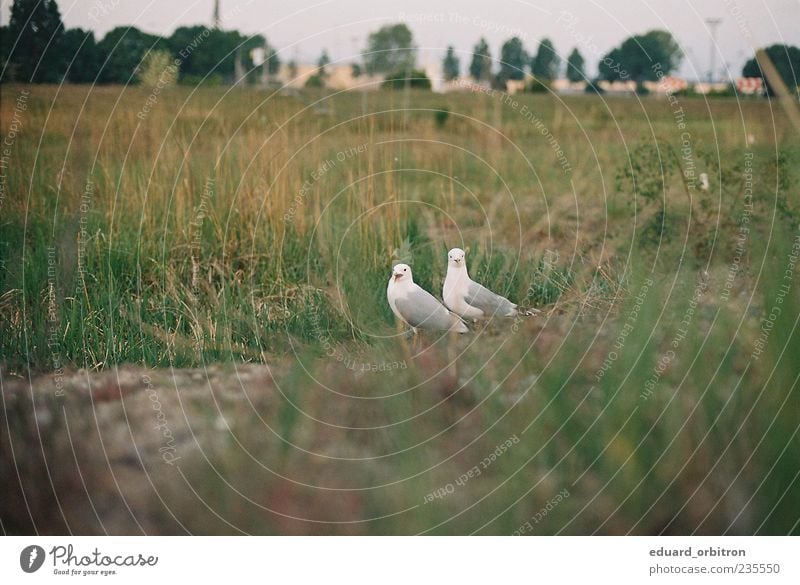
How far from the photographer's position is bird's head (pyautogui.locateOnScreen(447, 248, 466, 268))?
10.6ft

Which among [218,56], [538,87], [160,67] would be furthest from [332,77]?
[160,67]

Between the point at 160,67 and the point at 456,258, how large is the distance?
1.47 meters

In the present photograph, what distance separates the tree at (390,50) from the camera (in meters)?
3.55

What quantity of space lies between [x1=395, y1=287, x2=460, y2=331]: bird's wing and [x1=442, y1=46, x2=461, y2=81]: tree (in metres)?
1.26

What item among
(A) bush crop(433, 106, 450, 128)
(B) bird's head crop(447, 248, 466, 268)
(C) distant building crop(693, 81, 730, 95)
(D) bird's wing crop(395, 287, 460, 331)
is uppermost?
(C) distant building crop(693, 81, 730, 95)

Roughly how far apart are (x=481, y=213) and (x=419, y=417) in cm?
259

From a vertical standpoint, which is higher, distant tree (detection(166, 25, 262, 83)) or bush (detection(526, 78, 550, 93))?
distant tree (detection(166, 25, 262, 83))

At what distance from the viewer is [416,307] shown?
317 cm

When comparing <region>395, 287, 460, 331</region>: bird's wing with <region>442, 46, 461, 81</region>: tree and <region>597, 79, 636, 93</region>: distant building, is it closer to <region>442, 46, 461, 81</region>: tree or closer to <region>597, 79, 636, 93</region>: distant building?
<region>442, 46, 461, 81</region>: tree

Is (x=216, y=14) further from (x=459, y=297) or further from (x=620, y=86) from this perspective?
(x=620, y=86)

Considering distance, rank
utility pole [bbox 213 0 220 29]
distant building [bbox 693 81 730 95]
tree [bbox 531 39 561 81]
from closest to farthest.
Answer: utility pole [bbox 213 0 220 29] → distant building [bbox 693 81 730 95] → tree [bbox 531 39 561 81]

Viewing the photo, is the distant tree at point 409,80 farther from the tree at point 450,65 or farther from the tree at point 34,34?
the tree at point 34,34

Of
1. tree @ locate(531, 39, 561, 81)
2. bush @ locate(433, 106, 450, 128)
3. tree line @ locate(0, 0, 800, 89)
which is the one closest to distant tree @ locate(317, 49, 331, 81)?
tree line @ locate(0, 0, 800, 89)

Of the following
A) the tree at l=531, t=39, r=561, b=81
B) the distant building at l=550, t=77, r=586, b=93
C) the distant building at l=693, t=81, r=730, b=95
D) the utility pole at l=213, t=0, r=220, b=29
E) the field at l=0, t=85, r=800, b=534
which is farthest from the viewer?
the distant building at l=550, t=77, r=586, b=93
